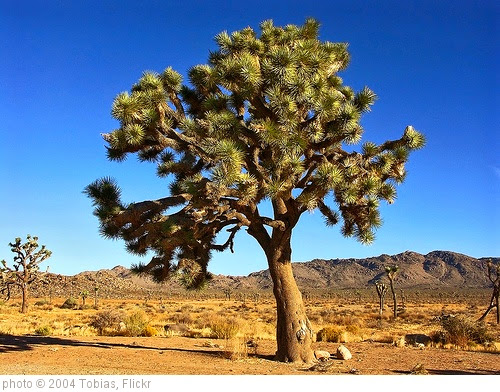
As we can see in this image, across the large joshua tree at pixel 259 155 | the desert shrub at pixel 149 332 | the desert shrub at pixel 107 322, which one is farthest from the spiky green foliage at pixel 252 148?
the desert shrub at pixel 107 322

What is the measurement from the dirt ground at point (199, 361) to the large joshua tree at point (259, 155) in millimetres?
1219

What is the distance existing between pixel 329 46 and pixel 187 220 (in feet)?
18.5

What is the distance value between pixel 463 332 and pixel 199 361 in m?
9.73

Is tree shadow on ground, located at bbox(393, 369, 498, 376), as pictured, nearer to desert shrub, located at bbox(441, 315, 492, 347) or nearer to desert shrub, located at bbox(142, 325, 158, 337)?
desert shrub, located at bbox(441, 315, 492, 347)

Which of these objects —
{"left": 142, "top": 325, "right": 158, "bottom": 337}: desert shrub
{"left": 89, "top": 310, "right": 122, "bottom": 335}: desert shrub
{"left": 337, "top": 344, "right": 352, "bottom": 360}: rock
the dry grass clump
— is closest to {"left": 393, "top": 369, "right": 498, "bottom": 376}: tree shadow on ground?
{"left": 337, "top": 344, "right": 352, "bottom": 360}: rock

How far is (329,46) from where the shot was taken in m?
12.1

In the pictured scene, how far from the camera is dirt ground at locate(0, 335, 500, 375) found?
9.71 meters

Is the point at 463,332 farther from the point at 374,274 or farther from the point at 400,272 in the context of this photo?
the point at 400,272

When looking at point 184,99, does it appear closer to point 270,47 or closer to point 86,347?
point 270,47

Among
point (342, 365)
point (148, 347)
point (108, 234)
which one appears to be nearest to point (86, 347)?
point (148, 347)

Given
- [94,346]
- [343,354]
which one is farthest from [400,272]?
[94,346]

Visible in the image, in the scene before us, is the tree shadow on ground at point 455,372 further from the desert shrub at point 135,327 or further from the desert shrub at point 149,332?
the desert shrub at point 135,327

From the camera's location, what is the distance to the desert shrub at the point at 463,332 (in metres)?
16.1

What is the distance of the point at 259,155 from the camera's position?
11.5 meters
